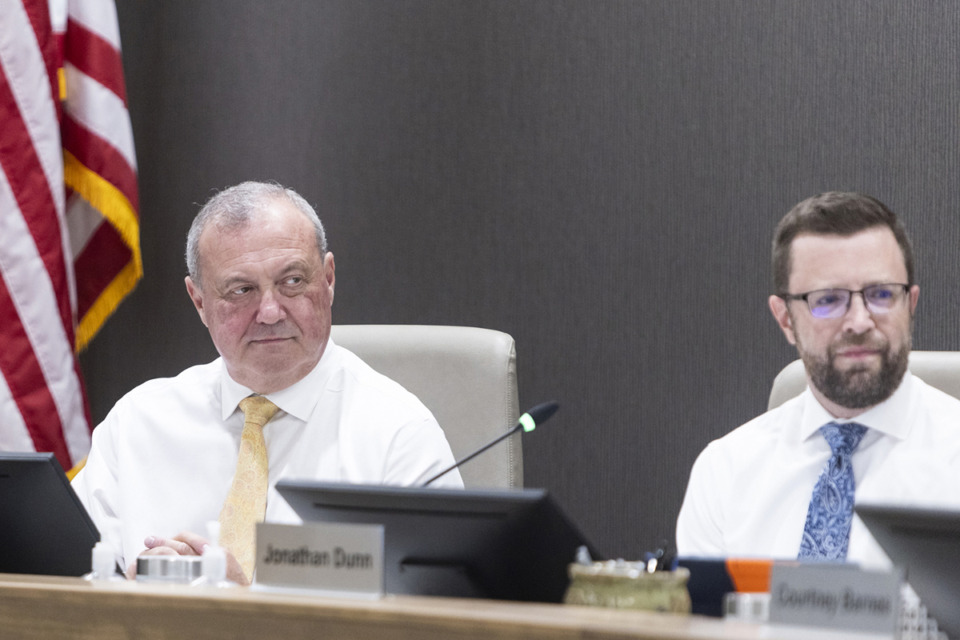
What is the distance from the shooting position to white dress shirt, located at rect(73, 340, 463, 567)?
209cm

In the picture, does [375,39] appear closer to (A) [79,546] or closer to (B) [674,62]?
(B) [674,62]

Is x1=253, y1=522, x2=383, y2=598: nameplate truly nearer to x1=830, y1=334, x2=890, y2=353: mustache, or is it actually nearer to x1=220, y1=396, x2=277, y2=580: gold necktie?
x1=220, y1=396, x2=277, y2=580: gold necktie

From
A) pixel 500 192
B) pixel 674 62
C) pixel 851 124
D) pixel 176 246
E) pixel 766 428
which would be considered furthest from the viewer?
pixel 176 246

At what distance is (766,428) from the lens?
1986 mm

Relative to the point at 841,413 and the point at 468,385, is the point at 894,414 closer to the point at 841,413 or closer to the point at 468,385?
the point at 841,413

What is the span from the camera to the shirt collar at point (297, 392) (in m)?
2.15

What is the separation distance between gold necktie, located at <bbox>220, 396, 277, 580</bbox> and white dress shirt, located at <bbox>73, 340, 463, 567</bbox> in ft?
0.09

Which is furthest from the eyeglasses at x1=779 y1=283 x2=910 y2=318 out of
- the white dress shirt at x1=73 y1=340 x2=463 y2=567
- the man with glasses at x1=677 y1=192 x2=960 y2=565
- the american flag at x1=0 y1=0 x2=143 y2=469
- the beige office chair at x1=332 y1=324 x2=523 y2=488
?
the american flag at x1=0 y1=0 x2=143 y2=469

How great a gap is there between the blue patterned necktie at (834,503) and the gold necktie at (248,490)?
94 centimetres

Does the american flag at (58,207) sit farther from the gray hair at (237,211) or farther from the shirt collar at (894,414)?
the shirt collar at (894,414)

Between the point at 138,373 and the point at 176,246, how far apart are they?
0.39m

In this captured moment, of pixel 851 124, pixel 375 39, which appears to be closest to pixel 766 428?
pixel 851 124

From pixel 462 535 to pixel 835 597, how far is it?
0.39m

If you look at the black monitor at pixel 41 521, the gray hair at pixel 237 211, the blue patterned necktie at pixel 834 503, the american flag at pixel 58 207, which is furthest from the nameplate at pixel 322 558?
the american flag at pixel 58 207
